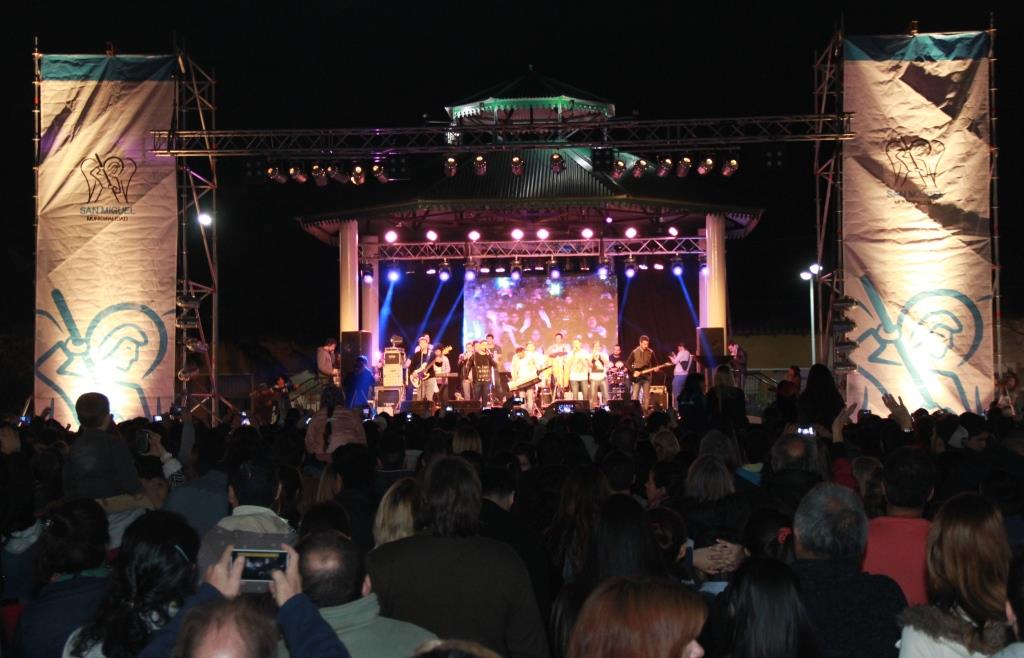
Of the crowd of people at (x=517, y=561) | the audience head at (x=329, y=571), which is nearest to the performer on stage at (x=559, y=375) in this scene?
the crowd of people at (x=517, y=561)

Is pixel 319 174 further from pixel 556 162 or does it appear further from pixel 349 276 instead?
pixel 349 276

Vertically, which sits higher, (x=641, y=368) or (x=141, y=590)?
(x=641, y=368)

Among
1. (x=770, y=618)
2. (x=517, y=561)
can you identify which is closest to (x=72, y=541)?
(x=517, y=561)

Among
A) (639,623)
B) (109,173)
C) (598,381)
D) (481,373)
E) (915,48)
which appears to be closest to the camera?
(639,623)

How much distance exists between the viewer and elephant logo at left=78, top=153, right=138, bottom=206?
72.1 feet

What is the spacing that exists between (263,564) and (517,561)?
1.58 m

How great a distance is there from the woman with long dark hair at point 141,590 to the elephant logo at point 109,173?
61.1 feet

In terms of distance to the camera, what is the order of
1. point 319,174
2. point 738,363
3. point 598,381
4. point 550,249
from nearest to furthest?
1. point 319,174
2. point 738,363
3. point 598,381
4. point 550,249

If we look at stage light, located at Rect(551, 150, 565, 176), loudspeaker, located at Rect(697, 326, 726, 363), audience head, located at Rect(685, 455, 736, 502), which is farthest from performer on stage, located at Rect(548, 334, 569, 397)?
audience head, located at Rect(685, 455, 736, 502)

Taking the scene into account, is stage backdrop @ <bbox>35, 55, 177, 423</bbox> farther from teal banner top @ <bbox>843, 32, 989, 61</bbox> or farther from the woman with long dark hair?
the woman with long dark hair

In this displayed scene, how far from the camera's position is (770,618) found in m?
3.84

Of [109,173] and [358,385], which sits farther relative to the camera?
[109,173]

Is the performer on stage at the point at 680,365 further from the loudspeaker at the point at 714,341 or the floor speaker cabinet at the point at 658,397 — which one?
the loudspeaker at the point at 714,341

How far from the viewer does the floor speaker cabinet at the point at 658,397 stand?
2758cm
